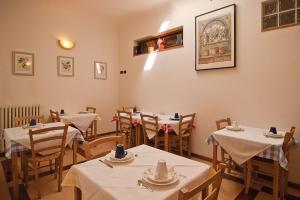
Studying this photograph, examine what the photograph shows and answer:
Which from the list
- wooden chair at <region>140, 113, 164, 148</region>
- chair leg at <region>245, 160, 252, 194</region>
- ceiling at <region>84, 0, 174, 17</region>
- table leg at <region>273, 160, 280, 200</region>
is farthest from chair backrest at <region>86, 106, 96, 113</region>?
table leg at <region>273, 160, 280, 200</region>

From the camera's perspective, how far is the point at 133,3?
3.88 metres

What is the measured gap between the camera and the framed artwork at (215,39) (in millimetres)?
2904

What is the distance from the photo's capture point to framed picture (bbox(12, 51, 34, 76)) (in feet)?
11.6

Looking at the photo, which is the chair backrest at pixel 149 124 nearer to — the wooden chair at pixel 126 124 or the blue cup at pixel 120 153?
the wooden chair at pixel 126 124

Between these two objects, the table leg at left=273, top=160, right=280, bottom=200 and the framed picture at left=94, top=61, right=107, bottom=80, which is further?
the framed picture at left=94, top=61, right=107, bottom=80

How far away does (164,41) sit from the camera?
Answer: 4125 mm

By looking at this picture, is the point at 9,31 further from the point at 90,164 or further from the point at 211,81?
the point at 211,81

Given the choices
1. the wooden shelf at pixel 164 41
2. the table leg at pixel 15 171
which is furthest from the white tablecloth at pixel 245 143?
the table leg at pixel 15 171

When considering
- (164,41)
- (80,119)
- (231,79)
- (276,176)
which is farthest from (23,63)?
(276,176)

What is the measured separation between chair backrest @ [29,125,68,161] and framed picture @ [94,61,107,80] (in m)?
2.63

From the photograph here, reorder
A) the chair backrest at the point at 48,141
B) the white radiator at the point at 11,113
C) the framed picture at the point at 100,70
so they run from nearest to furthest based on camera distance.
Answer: the chair backrest at the point at 48,141 < the white radiator at the point at 11,113 < the framed picture at the point at 100,70

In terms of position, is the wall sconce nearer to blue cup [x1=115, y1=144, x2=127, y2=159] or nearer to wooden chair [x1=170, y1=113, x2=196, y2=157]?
wooden chair [x1=170, y1=113, x2=196, y2=157]

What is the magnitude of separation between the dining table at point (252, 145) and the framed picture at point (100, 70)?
3314 mm

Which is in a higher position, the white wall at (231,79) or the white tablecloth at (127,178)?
the white wall at (231,79)
